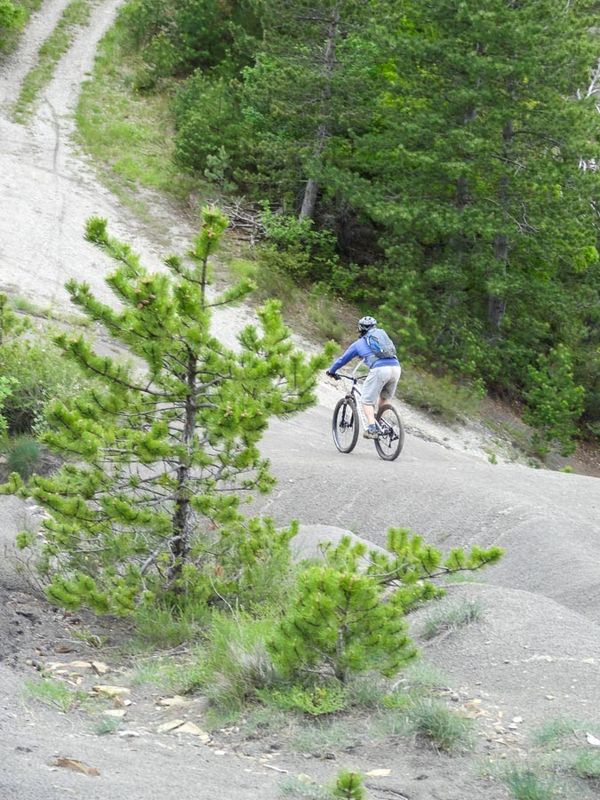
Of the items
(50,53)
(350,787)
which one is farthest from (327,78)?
(350,787)

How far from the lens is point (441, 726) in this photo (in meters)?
6.12

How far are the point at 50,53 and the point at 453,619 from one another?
1347 inches

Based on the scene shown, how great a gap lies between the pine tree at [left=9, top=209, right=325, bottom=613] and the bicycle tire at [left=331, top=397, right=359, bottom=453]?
627 centimetres

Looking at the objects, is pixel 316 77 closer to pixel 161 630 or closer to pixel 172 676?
pixel 161 630

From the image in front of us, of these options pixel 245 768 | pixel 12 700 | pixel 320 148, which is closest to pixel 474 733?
pixel 245 768

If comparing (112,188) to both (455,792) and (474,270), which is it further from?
(455,792)

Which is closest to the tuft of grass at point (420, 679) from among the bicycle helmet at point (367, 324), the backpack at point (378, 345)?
the backpack at point (378, 345)

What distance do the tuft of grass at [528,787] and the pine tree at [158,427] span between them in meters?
3.22

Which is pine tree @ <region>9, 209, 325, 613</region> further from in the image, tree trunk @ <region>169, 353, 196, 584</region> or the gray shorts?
the gray shorts

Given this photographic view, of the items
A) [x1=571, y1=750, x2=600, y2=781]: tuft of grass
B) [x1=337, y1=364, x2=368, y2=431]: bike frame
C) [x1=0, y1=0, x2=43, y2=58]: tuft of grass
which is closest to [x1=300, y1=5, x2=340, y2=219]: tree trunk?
[x1=0, y1=0, x2=43, y2=58]: tuft of grass

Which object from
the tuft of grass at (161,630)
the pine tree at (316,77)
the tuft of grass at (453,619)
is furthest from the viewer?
the pine tree at (316,77)

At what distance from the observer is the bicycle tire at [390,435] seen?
14305 millimetres

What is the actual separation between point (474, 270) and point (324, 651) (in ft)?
71.8

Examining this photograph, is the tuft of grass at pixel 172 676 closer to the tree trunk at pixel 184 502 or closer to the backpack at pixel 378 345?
the tree trunk at pixel 184 502
